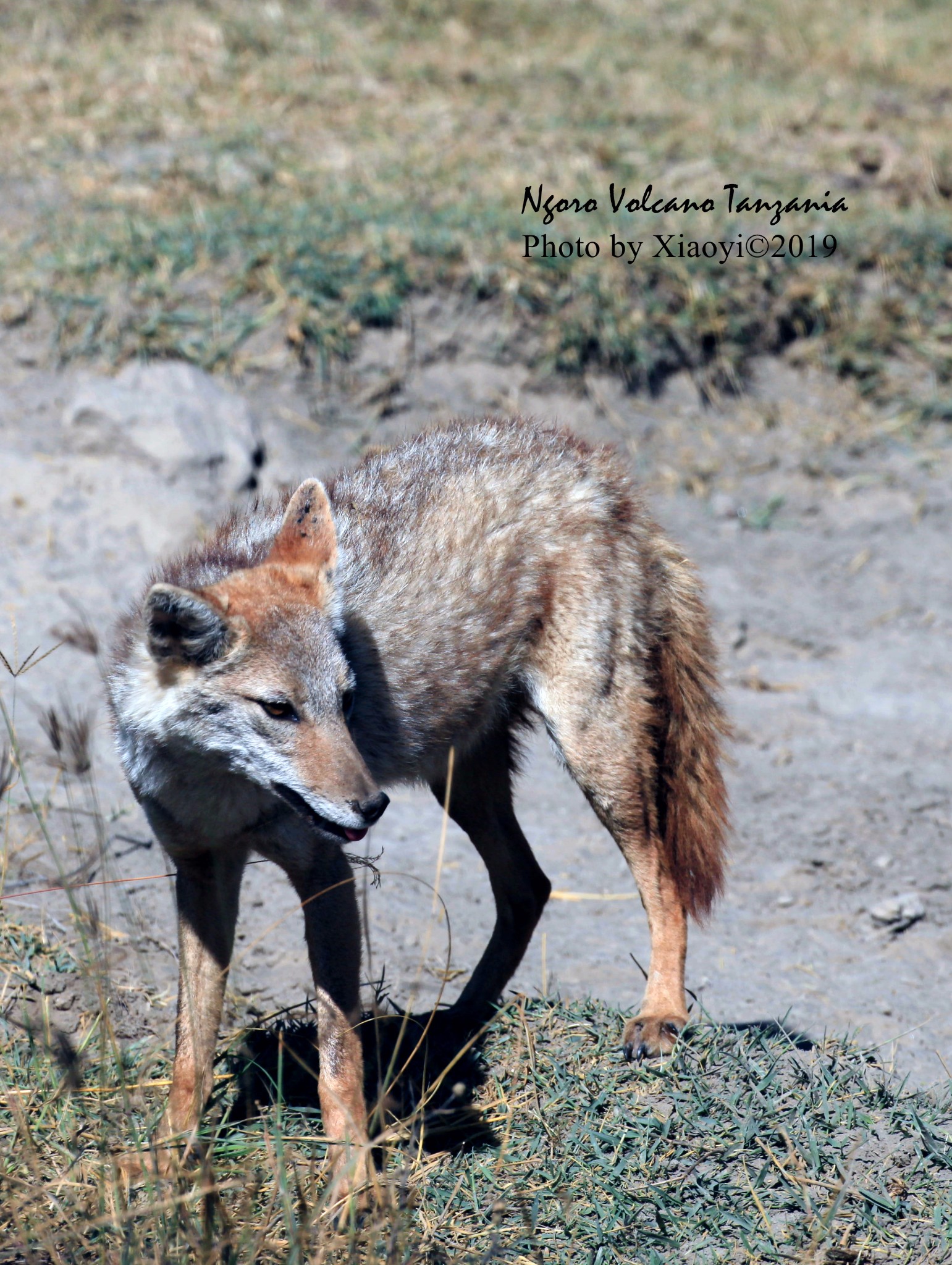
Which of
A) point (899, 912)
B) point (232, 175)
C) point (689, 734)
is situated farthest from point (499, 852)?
point (232, 175)

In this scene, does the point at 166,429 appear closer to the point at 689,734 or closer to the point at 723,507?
the point at 723,507

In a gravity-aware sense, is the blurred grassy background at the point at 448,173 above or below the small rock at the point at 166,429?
above

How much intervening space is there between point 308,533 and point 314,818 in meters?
Result: 0.93

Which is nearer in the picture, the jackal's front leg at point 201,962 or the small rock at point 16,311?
the jackal's front leg at point 201,962

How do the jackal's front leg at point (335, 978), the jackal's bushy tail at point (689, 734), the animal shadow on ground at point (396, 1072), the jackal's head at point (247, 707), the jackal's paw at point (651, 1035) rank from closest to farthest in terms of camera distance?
1. the jackal's head at point (247, 707)
2. the jackal's front leg at point (335, 978)
3. the animal shadow on ground at point (396, 1072)
4. the jackal's paw at point (651, 1035)
5. the jackal's bushy tail at point (689, 734)

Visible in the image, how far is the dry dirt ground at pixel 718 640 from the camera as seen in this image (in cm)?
468

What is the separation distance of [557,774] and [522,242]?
376 cm

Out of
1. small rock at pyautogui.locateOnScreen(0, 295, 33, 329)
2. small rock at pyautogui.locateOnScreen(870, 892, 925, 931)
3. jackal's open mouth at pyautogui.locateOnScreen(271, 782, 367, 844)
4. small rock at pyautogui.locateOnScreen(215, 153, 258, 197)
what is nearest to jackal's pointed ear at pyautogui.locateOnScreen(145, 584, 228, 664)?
jackal's open mouth at pyautogui.locateOnScreen(271, 782, 367, 844)

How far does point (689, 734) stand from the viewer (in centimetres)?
448

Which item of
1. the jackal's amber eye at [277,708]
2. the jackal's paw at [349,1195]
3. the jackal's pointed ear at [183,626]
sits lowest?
the jackal's paw at [349,1195]

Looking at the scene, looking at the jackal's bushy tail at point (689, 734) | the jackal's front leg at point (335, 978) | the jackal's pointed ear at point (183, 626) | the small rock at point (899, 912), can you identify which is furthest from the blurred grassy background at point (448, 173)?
the jackal's front leg at point (335, 978)

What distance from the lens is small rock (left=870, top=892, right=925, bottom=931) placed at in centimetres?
518

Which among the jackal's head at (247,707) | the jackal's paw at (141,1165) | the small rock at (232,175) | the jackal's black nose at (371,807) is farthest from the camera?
the small rock at (232,175)

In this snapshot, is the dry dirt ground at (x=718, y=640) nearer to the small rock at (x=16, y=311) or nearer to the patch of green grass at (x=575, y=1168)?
→ the small rock at (x=16, y=311)
